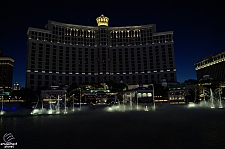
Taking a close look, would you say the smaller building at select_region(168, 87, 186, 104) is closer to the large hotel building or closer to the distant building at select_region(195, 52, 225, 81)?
the distant building at select_region(195, 52, 225, 81)

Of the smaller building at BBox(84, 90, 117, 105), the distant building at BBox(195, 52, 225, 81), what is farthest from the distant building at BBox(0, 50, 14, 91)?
the distant building at BBox(195, 52, 225, 81)

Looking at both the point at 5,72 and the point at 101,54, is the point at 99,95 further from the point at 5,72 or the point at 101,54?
the point at 5,72

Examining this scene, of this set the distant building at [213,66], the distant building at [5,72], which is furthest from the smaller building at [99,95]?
the distant building at [5,72]

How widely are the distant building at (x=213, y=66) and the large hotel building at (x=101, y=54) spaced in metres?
35.5

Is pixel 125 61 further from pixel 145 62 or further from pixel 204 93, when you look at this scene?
pixel 204 93

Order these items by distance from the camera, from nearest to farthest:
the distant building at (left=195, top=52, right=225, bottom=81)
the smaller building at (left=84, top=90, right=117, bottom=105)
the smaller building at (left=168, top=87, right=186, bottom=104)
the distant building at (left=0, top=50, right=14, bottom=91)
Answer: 1. the smaller building at (left=168, top=87, right=186, bottom=104)
2. the smaller building at (left=84, top=90, right=117, bottom=105)
3. the distant building at (left=195, top=52, right=225, bottom=81)
4. the distant building at (left=0, top=50, right=14, bottom=91)

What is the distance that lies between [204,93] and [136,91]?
111 ft

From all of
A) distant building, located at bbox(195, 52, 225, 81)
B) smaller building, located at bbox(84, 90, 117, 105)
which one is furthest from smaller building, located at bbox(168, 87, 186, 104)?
distant building, located at bbox(195, 52, 225, 81)

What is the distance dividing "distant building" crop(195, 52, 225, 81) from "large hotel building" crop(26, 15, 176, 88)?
35.5m

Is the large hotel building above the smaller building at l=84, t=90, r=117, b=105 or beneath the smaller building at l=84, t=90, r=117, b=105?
above

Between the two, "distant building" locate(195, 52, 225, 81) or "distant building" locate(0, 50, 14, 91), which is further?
"distant building" locate(0, 50, 14, 91)

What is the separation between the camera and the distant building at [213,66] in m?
138

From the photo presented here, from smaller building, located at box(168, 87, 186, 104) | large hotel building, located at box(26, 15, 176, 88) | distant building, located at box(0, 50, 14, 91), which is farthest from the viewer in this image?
distant building, located at box(0, 50, 14, 91)

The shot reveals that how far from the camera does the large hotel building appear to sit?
138 m
